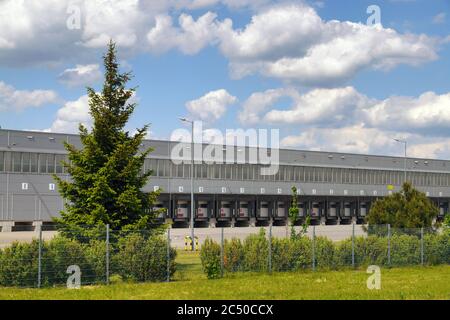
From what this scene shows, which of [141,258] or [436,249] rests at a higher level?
[141,258]

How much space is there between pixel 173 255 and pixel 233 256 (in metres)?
2.73

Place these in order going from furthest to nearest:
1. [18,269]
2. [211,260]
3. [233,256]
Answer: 1. [233,256]
2. [211,260]
3. [18,269]

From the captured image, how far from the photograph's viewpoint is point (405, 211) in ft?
123

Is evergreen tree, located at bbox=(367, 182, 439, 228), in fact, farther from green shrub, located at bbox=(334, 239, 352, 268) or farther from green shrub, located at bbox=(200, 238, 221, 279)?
green shrub, located at bbox=(200, 238, 221, 279)

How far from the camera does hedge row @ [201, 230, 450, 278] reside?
26266 millimetres

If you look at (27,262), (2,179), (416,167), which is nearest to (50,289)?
(27,262)

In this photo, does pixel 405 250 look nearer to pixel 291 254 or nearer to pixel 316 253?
pixel 316 253

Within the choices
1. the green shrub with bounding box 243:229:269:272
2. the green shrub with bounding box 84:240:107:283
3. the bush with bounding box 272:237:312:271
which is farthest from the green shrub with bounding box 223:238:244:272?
the green shrub with bounding box 84:240:107:283

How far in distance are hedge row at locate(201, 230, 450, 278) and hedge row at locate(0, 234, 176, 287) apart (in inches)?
95.1

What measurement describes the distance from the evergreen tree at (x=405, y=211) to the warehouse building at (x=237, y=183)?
3054 cm

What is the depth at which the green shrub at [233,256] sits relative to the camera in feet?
86.0

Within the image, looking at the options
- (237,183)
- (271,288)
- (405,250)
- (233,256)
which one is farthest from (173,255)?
(237,183)

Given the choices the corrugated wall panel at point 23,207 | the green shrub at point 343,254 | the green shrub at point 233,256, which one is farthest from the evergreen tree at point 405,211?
the corrugated wall panel at point 23,207
